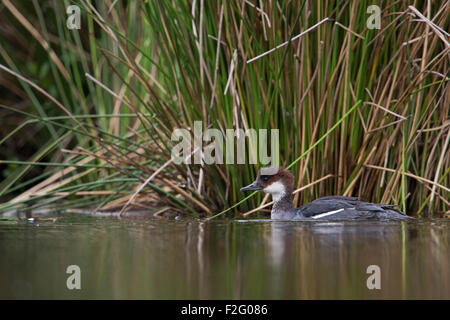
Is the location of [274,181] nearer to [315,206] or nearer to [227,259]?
[315,206]

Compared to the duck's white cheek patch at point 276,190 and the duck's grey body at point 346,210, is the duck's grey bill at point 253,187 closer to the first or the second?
the duck's white cheek patch at point 276,190

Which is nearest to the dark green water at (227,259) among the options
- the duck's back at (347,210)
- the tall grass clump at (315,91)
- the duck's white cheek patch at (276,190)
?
the duck's back at (347,210)

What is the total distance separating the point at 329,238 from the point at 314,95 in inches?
58.7

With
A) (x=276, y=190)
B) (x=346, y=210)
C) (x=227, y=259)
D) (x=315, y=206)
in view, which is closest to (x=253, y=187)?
(x=276, y=190)

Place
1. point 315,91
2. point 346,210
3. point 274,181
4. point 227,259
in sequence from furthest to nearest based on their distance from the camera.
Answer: point 315,91, point 274,181, point 346,210, point 227,259

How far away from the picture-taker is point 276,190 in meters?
5.36

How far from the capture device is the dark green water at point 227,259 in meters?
2.90

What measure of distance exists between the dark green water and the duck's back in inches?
3.3

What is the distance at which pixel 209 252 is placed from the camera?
12.5ft

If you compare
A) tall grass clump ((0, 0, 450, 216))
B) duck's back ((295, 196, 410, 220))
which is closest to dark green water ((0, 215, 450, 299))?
duck's back ((295, 196, 410, 220))

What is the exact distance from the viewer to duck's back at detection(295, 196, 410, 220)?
5020 millimetres

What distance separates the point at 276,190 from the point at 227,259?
1810 millimetres

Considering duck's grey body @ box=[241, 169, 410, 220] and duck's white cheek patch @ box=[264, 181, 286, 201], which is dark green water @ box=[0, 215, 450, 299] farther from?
duck's white cheek patch @ box=[264, 181, 286, 201]

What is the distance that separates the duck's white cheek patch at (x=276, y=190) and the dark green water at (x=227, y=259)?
37cm
